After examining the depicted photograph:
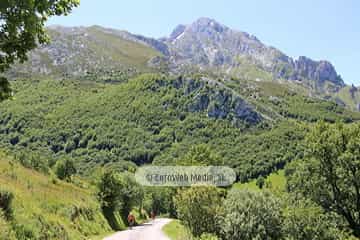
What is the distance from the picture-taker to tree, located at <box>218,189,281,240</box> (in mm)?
28188

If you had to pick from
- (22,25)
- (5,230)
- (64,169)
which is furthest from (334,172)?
(22,25)

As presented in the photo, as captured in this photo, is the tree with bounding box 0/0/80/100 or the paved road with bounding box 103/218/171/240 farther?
the paved road with bounding box 103/218/171/240

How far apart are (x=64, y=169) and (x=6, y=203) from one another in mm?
39086

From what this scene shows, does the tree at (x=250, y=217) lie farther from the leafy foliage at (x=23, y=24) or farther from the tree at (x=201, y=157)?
the tree at (x=201, y=157)

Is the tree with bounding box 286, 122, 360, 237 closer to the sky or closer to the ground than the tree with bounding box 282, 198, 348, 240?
closer to the sky

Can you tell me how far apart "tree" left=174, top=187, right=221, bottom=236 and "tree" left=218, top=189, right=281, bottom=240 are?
117 cm

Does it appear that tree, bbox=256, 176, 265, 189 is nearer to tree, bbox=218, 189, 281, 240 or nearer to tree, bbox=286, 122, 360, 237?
tree, bbox=286, 122, 360, 237

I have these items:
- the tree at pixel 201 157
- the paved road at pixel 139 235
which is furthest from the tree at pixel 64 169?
the tree at pixel 201 157

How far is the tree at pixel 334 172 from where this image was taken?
41.6m

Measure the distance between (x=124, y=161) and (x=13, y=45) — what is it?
626ft

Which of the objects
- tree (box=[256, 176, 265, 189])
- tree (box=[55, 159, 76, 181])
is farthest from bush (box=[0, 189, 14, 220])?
tree (box=[256, 176, 265, 189])

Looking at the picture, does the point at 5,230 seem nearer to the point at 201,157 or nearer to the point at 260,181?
the point at 201,157

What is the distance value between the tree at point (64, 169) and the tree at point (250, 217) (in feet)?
109

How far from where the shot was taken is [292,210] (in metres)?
30.1
